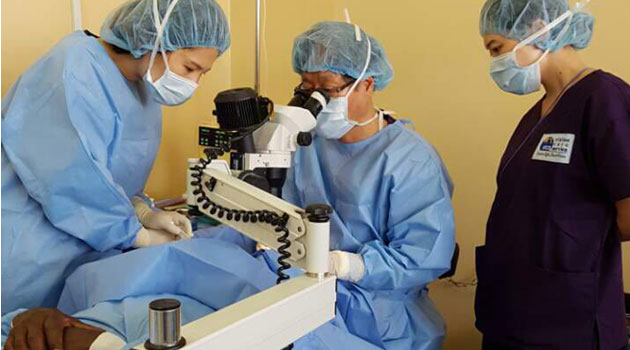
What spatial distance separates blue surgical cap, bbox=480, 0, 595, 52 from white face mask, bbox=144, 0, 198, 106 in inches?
31.1

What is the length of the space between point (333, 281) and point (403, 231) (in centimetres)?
58

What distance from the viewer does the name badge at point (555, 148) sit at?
1.21 m

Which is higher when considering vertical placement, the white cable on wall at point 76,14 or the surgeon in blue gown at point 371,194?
the white cable on wall at point 76,14

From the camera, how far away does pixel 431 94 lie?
79.1 inches

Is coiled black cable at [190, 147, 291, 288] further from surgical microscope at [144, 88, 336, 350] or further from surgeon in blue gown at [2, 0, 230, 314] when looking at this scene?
surgeon in blue gown at [2, 0, 230, 314]

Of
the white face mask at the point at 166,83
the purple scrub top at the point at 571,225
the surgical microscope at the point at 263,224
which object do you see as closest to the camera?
the surgical microscope at the point at 263,224

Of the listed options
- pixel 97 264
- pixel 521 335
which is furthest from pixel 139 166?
pixel 521 335

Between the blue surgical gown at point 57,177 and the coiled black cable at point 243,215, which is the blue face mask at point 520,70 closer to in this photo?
the coiled black cable at point 243,215

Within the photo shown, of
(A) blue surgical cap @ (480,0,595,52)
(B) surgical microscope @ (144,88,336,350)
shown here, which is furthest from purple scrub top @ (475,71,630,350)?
(B) surgical microscope @ (144,88,336,350)

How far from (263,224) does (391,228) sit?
59 cm

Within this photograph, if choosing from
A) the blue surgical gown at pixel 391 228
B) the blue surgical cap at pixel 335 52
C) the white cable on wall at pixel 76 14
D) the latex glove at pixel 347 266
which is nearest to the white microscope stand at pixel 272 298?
the latex glove at pixel 347 266

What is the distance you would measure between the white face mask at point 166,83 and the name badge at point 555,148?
86 centimetres

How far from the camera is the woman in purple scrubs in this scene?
1.17 metres

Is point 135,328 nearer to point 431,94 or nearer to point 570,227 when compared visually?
point 570,227
